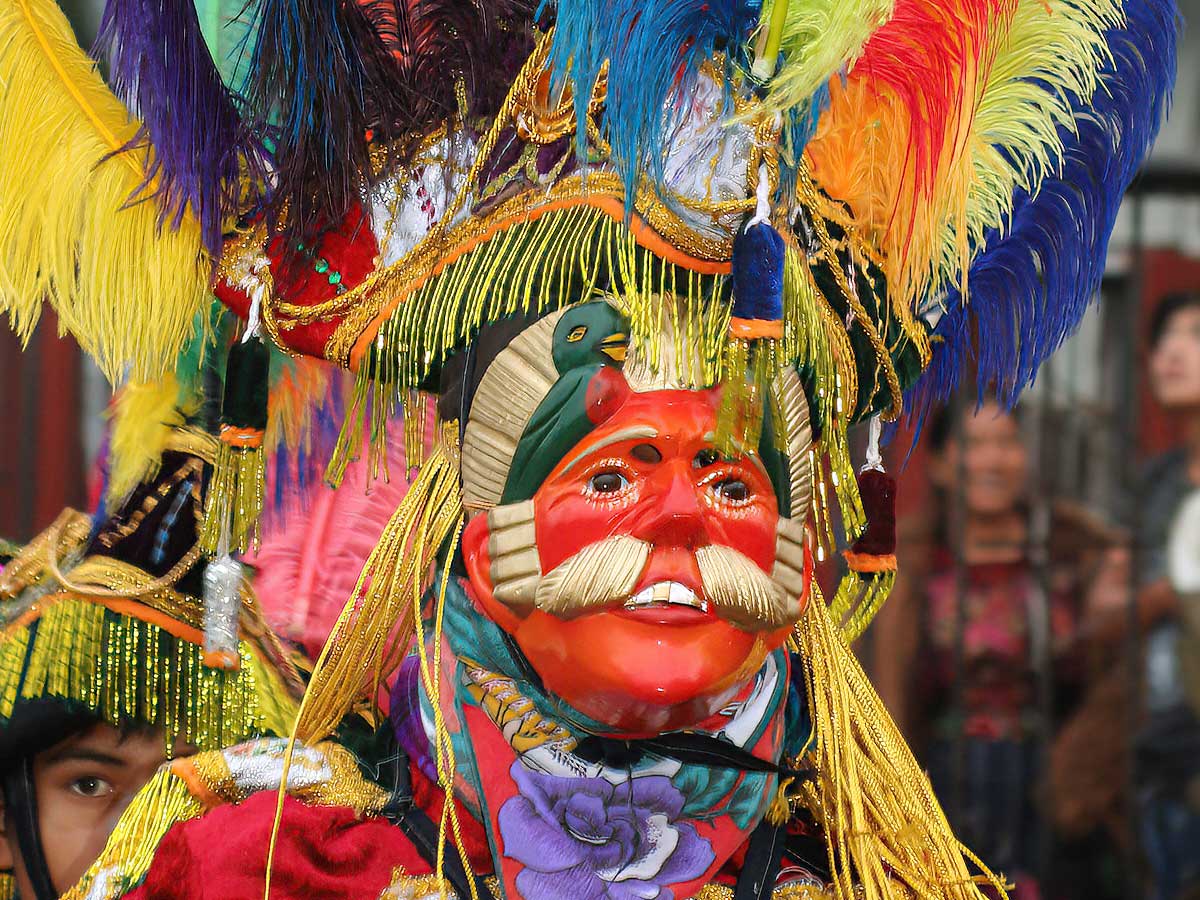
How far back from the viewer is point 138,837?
149cm

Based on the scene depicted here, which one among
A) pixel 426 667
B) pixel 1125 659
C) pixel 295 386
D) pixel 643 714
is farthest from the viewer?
pixel 1125 659

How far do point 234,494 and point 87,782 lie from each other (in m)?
0.53

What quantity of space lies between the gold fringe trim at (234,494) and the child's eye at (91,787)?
0.45m

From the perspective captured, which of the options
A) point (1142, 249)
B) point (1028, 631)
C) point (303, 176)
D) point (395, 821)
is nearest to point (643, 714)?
point (395, 821)

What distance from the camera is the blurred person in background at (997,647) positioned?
3543mm

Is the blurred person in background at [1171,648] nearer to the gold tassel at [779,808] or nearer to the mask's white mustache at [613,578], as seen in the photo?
the gold tassel at [779,808]

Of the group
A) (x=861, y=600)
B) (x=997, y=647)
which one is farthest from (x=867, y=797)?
(x=997, y=647)

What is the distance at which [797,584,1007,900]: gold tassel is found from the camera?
1.51m

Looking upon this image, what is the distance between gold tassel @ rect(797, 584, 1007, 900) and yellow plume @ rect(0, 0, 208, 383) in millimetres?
688

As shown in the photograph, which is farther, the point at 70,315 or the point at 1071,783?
the point at 1071,783

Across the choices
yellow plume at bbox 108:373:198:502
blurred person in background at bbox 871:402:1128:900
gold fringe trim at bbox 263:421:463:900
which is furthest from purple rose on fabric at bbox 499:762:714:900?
blurred person in background at bbox 871:402:1128:900

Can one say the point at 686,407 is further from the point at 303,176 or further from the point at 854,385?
the point at 303,176

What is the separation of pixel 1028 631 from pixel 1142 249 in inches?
35.5

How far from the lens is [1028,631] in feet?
11.7
